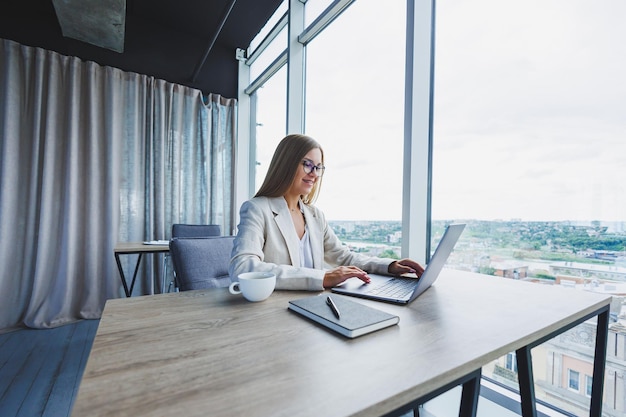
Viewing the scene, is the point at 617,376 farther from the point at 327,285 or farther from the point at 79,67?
the point at 79,67

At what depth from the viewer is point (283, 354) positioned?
0.53 meters

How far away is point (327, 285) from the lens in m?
0.96

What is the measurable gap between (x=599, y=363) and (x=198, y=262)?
1843 mm

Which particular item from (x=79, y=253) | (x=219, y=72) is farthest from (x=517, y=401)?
(x=219, y=72)

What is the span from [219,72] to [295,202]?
3.07 meters

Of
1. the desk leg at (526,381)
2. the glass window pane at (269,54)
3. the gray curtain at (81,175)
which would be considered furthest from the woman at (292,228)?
the gray curtain at (81,175)

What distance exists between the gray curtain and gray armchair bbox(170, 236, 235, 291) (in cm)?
168

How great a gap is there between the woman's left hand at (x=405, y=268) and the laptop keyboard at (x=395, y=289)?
6 centimetres

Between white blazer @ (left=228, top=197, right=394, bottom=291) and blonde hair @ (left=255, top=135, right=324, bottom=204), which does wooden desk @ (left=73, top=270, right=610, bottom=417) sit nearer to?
white blazer @ (left=228, top=197, right=394, bottom=291)

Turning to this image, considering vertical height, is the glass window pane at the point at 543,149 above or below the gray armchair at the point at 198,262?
above

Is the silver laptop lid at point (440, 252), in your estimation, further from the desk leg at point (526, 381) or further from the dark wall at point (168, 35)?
the dark wall at point (168, 35)

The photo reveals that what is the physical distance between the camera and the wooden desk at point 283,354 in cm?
40

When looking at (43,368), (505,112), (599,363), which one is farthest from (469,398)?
(43,368)

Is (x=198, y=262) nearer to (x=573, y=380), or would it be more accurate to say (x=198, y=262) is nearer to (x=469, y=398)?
(x=469, y=398)
